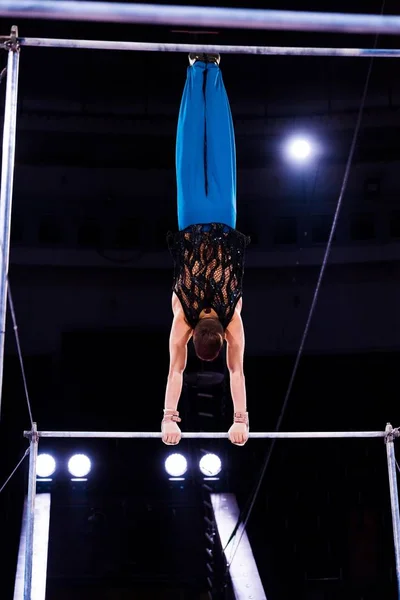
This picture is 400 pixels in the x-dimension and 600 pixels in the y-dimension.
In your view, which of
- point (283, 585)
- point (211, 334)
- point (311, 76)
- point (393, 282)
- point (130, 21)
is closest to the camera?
point (130, 21)

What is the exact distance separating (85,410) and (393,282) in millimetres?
4369

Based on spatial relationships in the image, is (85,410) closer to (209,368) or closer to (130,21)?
(209,368)

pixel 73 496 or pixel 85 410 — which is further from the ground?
pixel 85 410

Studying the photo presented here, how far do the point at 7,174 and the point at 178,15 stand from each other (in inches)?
37.1

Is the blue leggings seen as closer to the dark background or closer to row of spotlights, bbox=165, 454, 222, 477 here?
the dark background

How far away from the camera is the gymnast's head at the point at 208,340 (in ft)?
10.4

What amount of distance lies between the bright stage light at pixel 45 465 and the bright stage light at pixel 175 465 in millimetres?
1264

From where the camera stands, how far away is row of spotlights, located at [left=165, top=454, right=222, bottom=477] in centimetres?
779

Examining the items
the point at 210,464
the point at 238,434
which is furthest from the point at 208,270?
the point at 210,464

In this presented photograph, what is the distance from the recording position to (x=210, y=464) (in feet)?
25.6

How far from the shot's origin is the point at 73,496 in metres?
7.65

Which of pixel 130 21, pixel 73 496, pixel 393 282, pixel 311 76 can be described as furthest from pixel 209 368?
pixel 130 21

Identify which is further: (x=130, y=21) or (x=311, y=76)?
(x=311, y=76)

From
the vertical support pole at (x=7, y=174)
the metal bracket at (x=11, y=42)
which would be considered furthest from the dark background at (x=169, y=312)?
the vertical support pole at (x=7, y=174)
